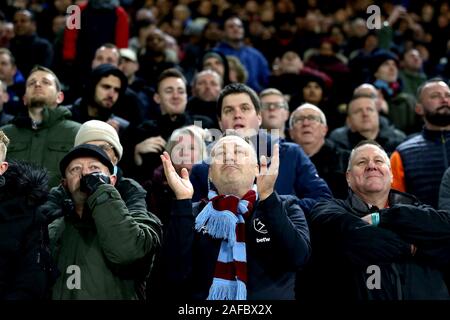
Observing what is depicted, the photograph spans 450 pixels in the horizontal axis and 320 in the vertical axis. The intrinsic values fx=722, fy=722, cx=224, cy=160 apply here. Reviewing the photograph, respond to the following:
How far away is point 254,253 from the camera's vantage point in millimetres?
4281

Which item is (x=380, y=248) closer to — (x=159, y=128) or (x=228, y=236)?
(x=228, y=236)

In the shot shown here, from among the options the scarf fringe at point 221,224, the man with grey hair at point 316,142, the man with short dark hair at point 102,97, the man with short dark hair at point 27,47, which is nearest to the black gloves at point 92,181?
the scarf fringe at point 221,224

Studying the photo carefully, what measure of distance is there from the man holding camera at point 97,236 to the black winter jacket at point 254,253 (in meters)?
0.24

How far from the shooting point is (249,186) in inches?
174

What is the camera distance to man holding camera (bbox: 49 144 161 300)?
4.22 meters

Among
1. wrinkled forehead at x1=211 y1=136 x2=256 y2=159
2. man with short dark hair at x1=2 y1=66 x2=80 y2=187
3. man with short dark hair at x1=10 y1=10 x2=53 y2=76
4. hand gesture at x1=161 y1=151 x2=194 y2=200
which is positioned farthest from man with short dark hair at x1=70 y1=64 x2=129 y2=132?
man with short dark hair at x1=10 y1=10 x2=53 y2=76

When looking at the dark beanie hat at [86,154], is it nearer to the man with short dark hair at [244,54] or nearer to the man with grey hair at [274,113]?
the man with grey hair at [274,113]

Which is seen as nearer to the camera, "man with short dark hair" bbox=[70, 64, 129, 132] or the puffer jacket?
the puffer jacket

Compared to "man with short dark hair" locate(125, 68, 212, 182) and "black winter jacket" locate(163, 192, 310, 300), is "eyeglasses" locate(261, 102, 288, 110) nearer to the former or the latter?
"man with short dark hair" locate(125, 68, 212, 182)

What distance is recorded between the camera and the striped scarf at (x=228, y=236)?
13.5ft

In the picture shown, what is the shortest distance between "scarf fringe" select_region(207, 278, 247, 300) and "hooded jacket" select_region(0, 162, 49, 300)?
0.96 meters
